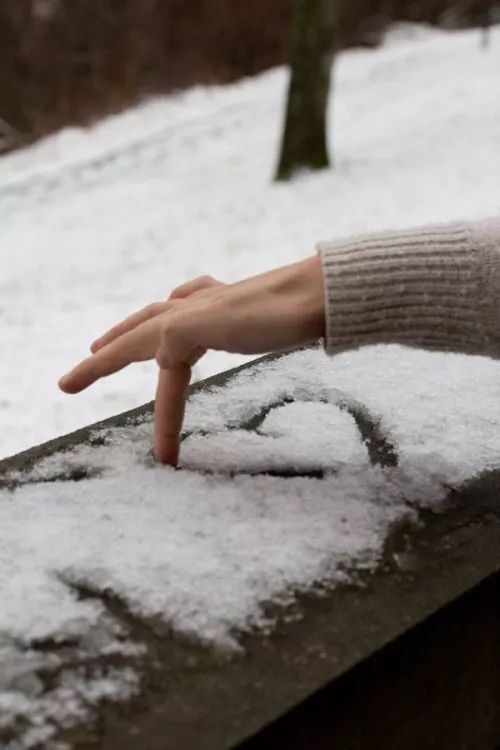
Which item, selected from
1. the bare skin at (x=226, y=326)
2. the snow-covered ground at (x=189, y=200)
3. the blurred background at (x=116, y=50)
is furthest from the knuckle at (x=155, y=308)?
the blurred background at (x=116, y=50)

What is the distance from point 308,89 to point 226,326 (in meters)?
6.12

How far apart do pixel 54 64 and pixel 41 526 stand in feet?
40.3

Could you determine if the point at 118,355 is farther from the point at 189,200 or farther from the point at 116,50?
the point at 116,50

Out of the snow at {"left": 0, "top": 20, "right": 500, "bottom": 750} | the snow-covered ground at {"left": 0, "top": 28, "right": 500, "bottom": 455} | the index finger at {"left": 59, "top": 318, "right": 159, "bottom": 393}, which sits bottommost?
the snow-covered ground at {"left": 0, "top": 28, "right": 500, "bottom": 455}

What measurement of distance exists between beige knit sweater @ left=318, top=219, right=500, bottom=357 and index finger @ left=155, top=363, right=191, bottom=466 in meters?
0.26

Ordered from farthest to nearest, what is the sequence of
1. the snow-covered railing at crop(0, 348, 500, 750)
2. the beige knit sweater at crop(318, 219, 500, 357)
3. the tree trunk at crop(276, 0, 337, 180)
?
1. the tree trunk at crop(276, 0, 337, 180)
2. the beige knit sweater at crop(318, 219, 500, 357)
3. the snow-covered railing at crop(0, 348, 500, 750)

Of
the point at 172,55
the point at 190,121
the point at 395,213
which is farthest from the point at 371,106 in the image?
the point at 172,55

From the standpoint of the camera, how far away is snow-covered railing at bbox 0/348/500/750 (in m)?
1.01

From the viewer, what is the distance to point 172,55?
1288 centimetres

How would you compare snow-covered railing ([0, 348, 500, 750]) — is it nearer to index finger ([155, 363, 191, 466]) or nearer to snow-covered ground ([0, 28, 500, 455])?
index finger ([155, 363, 191, 466])

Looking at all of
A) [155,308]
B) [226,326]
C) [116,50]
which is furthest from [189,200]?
[116,50]

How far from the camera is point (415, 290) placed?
1.27 meters

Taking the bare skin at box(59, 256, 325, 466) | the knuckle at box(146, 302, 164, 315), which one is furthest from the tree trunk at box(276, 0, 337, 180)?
the bare skin at box(59, 256, 325, 466)

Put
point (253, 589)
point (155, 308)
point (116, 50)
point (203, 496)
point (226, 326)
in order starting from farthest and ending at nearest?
1. point (116, 50)
2. point (155, 308)
3. point (203, 496)
4. point (226, 326)
5. point (253, 589)
